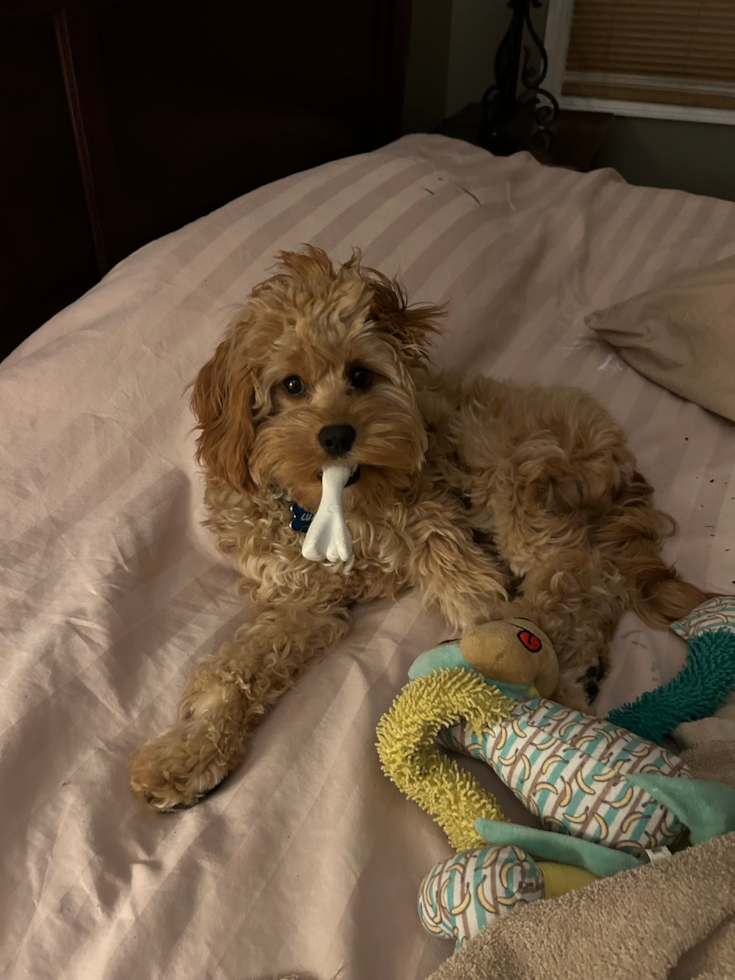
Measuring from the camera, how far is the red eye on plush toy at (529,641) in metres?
1.19

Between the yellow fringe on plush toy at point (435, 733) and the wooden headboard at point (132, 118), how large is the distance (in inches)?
54.2

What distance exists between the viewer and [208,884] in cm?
99

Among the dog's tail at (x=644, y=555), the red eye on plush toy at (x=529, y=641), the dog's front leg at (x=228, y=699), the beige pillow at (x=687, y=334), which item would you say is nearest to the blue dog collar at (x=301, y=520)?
the dog's front leg at (x=228, y=699)

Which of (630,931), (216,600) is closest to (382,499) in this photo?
(216,600)

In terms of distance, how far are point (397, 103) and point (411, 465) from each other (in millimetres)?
2249

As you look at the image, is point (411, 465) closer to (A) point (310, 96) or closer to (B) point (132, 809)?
(B) point (132, 809)

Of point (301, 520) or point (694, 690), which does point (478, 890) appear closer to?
point (694, 690)

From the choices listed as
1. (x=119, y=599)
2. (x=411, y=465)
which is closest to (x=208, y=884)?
(x=119, y=599)

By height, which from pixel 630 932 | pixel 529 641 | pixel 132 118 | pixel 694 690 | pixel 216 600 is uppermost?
pixel 132 118

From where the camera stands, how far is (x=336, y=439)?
1319 millimetres

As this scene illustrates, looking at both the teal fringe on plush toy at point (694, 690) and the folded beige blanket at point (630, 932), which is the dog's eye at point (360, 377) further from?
the folded beige blanket at point (630, 932)

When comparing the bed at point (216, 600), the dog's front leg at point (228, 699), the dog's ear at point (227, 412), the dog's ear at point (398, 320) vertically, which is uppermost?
the dog's ear at point (398, 320)

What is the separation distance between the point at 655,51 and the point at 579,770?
4.42 m

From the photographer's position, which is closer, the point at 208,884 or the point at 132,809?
the point at 208,884
